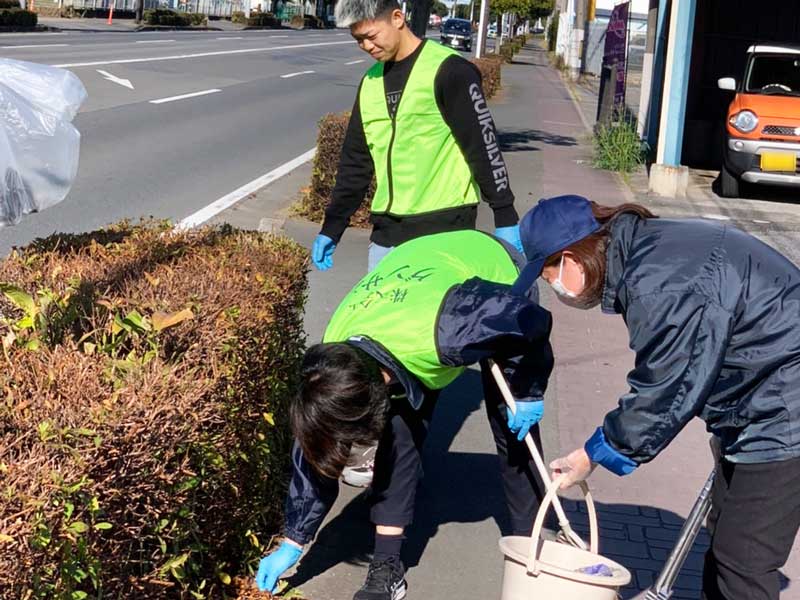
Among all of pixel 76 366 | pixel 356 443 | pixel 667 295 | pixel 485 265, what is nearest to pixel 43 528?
pixel 76 366

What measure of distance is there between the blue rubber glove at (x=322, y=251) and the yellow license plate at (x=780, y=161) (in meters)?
10.6

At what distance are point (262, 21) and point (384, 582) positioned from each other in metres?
64.9

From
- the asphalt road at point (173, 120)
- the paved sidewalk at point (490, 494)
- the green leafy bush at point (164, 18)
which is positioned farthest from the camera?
the green leafy bush at point (164, 18)

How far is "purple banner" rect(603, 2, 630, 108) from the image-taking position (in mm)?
18375

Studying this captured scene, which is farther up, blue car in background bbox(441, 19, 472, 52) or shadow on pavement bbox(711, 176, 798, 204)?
blue car in background bbox(441, 19, 472, 52)

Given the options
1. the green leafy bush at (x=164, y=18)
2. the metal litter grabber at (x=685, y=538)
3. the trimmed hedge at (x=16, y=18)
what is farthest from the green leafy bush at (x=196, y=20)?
the metal litter grabber at (x=685, y=538)

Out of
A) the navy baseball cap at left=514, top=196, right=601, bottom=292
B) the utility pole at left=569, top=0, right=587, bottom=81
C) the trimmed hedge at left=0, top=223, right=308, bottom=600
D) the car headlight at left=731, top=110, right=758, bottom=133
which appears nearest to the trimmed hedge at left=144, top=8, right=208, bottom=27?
Answer: the utility pole at left=569, top=0, right=587, bottom=81

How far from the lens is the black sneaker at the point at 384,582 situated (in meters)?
3.85

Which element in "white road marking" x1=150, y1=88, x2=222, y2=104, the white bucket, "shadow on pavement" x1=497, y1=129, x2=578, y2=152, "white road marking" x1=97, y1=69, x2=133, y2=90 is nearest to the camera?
the white bucket

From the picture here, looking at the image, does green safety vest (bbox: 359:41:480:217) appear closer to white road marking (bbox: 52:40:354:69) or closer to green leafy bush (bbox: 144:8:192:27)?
white road marking (bbox: 52:40:354:69)

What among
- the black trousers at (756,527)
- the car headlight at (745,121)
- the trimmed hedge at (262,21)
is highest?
the trimmed hedge at (262,21)

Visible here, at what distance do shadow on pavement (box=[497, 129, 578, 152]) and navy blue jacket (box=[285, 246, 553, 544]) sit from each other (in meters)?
14.9

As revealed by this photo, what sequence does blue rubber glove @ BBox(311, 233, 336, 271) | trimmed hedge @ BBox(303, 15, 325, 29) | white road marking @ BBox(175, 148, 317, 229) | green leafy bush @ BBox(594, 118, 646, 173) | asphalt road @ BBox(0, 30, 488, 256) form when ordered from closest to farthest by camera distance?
blue rubber glove @ BBox(311, 233, 336, 271) → white road marking @ BBox(175, 148, 317, 229) → asphalt road @ BBox(0, 30, 488, 256) → green leafy bush @ BBox(594, 118, 646, 173) → trimmed hedge @ BBox(303, 15, 325, 29)

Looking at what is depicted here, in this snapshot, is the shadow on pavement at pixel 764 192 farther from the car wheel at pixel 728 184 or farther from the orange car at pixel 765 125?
the orange car at pixel 765 125
